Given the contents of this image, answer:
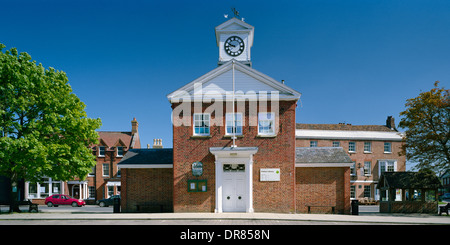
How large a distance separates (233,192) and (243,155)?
2.33m

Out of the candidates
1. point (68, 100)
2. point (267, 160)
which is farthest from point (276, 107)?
point (68, 100)

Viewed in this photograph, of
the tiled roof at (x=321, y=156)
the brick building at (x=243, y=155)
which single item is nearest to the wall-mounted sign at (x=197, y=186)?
the brick building at (x=243, y=155)

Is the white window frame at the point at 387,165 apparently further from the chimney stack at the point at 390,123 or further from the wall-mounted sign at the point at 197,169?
the wall-mounted sign at the point at 197,169

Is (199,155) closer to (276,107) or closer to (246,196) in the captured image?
(246,196)

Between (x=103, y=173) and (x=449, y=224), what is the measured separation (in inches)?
1610

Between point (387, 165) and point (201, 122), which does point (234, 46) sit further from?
point (387, 165)

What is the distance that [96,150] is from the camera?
49.6 m

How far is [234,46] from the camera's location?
26578 mm

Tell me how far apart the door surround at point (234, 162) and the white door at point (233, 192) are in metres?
0.23

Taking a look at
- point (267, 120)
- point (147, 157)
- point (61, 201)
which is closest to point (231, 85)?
point (267, 120)

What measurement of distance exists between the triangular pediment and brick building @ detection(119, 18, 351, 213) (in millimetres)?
60

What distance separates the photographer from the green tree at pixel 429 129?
25.7m

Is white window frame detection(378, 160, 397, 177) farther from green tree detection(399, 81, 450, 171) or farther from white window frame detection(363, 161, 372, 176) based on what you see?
green tree detection(399, 81, 450, 171)

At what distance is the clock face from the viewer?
2653 centimetres
